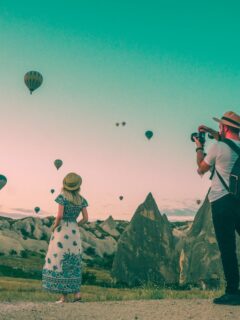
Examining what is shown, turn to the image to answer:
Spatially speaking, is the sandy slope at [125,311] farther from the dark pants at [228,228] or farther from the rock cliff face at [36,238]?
the rock cliff face at [36,238]

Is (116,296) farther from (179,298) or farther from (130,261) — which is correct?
(130,261)

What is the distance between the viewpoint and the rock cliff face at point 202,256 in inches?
1443

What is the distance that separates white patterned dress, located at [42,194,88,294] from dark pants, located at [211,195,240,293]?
2975 mm

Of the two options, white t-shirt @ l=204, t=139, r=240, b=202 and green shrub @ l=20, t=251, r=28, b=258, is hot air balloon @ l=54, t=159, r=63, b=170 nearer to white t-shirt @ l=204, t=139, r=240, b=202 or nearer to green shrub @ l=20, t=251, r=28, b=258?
green shrub @ l=20, t=251, r=28, b=258

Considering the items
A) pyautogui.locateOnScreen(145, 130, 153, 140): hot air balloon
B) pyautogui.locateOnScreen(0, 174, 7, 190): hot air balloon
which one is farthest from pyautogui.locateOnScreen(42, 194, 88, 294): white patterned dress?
pyautogui.locateOnScreen(145, 130, 153, 140): hot air balloon

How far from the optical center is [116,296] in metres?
9.80

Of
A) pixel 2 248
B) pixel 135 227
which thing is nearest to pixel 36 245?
pixel 2 248

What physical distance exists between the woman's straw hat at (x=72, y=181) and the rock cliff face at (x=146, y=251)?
109 feet

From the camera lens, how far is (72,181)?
386 inches

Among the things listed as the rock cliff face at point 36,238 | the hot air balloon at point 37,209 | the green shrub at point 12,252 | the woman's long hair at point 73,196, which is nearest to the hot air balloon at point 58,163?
the rock cliff face at point 36,238

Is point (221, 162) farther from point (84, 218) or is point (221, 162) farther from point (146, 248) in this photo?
point (146, 248)

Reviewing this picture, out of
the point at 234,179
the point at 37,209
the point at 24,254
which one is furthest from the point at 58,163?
the point at 234,179

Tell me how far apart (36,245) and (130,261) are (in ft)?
39.3

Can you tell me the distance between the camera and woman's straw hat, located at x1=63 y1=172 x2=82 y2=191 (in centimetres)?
980
